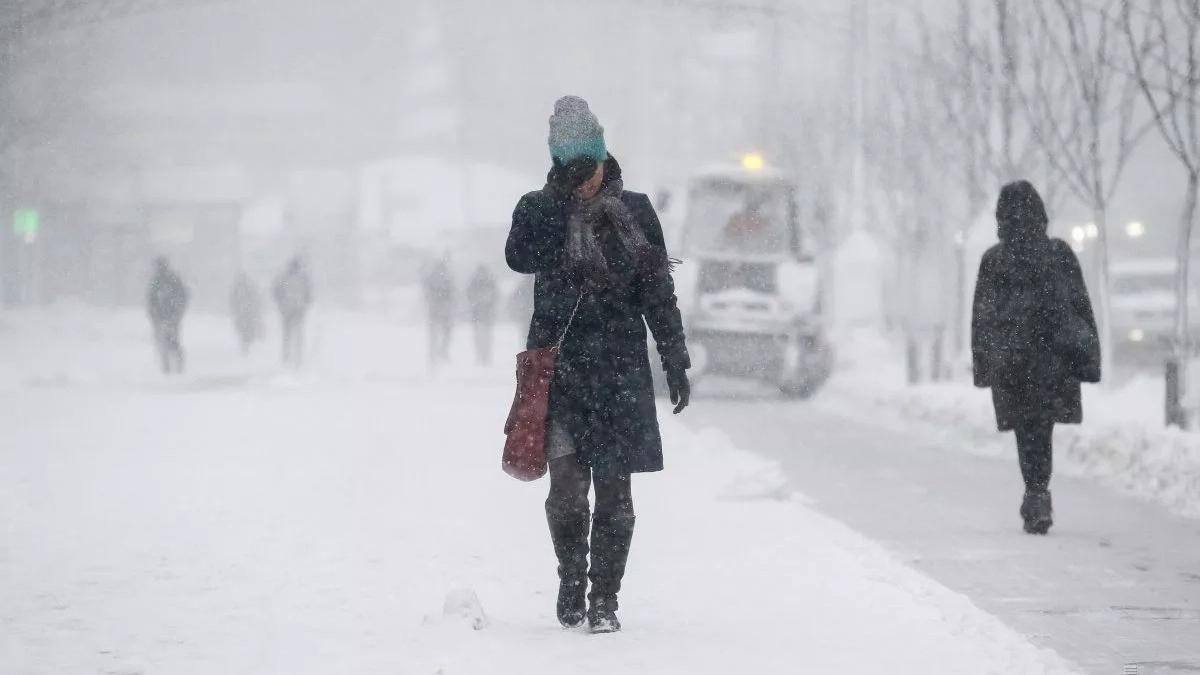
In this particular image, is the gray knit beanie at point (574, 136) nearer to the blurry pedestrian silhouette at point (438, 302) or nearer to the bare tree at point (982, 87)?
the bare tree at point (982, 87)

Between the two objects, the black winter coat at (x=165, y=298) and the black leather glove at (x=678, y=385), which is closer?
the black leather glove at (x=678, y=385)

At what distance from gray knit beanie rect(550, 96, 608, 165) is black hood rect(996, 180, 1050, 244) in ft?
11.7

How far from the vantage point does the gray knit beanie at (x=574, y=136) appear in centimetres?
494

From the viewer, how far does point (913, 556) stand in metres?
7.41

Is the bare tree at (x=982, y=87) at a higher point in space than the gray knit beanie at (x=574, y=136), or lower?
higher

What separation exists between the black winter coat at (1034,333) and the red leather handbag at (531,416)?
3547 mm

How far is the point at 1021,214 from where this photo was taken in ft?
26.0

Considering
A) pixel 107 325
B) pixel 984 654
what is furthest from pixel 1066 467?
pixel 107 325

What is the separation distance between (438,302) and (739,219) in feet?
21.6

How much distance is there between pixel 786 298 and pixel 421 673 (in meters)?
16.7

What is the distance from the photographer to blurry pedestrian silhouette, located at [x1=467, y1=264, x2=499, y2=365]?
2688 centimetres

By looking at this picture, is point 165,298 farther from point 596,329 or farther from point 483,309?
point 596,329

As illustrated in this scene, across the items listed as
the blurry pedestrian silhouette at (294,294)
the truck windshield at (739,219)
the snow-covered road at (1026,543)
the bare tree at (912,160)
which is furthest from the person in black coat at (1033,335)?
the blurry pedestrian silhouette at (294,294)

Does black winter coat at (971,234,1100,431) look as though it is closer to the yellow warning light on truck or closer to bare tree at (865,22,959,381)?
bare tree at (865,22,959,381)
